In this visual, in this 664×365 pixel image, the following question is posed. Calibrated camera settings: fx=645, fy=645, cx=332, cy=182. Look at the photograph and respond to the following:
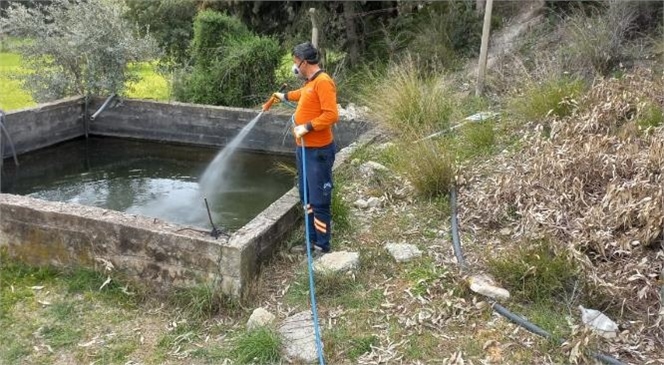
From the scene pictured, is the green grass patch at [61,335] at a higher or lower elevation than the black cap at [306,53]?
lower

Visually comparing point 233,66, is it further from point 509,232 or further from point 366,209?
point 509,232

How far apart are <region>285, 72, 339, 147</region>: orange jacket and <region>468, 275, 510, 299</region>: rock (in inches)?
57.4

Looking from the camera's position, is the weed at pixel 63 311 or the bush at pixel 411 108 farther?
the bush at pixel 411 108

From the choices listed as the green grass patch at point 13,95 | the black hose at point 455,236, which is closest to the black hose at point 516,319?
the black hose at point 455,236

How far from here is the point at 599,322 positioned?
11.8 ft

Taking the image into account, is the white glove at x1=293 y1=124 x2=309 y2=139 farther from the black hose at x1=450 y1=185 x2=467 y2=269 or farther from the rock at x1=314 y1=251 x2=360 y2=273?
the black hose at x1=450 y1=185 x2=467 y2=269

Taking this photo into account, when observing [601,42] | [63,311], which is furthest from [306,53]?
[601,42]

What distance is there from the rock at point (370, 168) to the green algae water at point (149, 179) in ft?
4.37

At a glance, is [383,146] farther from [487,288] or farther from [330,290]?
[487,288]

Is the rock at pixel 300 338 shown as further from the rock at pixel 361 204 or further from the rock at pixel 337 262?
the rock at pixel 361 204

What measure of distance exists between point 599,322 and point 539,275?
1.46 feet

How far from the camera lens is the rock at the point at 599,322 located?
3.53m

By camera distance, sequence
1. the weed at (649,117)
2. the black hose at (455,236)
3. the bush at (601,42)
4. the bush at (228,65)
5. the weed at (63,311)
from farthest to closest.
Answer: the bush at (228,65) < the bush at (601,42) < the weed at (649,117) < the black hose at (455,236) < the weed at (63,311)

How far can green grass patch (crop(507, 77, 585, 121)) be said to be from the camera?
6.52 m
